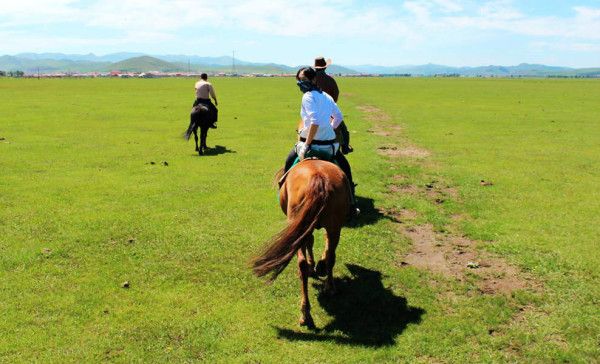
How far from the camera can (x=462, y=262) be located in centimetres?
835

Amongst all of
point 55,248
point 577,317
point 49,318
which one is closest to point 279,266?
point 49,318

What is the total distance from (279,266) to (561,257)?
5358 millimetres

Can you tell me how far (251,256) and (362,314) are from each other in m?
2.58

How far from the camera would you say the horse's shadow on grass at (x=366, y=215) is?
1020 centimetres

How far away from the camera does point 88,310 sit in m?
6.61

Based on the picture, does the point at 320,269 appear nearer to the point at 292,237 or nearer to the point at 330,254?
the point at 330,254

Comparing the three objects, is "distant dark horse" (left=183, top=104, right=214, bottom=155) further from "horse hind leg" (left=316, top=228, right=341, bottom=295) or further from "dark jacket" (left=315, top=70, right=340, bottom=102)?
"horse hind leg" (left=316, top=228, right=341, bottom=295)

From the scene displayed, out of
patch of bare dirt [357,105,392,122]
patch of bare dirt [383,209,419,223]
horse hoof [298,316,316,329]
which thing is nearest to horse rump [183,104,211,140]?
patch of bare dirt [383,209,419,223]

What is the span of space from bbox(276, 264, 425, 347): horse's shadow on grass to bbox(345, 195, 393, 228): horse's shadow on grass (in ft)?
8.06

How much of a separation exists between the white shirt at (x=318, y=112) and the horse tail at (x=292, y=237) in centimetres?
168

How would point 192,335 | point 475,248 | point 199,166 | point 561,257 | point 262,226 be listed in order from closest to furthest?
point 192,335 → point 561,257 → point 475,248 → point 262,226 → point 199,166

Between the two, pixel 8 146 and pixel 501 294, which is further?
pixel 8 146

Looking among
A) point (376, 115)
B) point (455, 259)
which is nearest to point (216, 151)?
point (455, 259)

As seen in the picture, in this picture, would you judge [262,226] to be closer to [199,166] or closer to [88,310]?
[88,310]
